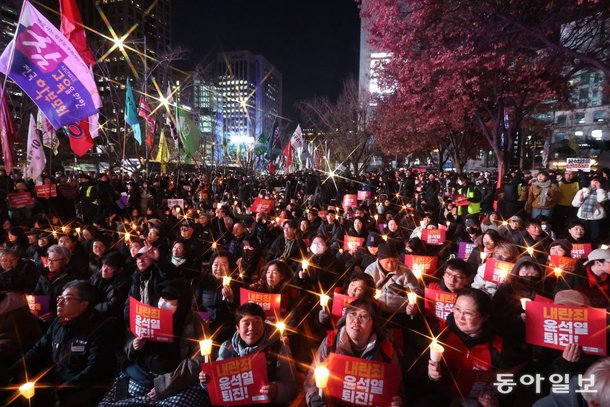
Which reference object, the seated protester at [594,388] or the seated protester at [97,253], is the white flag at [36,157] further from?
the seated protester at [594,388]

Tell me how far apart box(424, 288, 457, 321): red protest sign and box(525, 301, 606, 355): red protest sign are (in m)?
0.77

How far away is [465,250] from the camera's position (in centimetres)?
689

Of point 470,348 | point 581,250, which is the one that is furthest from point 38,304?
point 581,250

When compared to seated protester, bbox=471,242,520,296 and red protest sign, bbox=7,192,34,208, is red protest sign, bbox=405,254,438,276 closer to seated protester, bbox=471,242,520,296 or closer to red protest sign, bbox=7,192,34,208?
seated protester, bbox=471,242,520,296

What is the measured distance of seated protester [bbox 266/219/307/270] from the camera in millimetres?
6613

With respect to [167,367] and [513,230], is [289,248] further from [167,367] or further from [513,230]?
[513,230]

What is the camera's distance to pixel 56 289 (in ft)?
15.8

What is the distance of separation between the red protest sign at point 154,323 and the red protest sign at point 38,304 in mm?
2008

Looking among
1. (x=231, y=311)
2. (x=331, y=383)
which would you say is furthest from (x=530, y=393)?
(x=231, y=311)

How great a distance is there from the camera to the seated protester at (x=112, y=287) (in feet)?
15.0

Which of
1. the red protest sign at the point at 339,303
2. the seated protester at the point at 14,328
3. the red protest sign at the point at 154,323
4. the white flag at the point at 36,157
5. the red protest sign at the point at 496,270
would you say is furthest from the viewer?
the white flag at the point at 36,157

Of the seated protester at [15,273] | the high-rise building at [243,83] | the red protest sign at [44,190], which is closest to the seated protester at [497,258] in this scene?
the seated protester at [15,273]

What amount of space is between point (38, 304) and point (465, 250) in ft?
21.0

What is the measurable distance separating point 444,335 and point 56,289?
4.52 m
